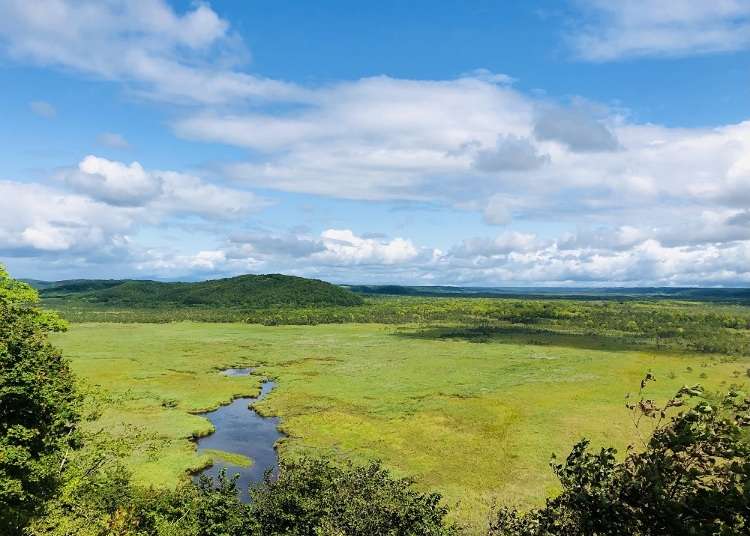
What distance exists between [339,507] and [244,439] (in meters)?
A: 33.4

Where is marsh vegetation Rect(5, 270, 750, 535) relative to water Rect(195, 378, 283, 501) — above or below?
above

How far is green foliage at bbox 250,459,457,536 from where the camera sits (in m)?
26.9

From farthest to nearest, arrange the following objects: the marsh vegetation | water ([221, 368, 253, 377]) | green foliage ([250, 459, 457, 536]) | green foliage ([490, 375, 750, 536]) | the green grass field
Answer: water ([221, 368, 253, 377]) < the green grass field < the marsh vegetation < green foliage ([250, 459, 457, 536]) < green foliage ([490, 375, 750, 536])

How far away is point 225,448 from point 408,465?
20037 millimetres

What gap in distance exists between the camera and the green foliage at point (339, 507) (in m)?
26.9

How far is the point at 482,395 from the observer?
3078 inches

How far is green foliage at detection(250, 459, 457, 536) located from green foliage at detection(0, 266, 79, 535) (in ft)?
37.8

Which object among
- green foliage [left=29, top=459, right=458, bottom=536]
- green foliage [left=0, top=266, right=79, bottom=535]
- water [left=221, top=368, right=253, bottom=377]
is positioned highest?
green foliage [left=0, top=266, right=79, bottom=535]

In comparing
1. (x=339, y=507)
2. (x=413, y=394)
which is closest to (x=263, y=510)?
(x=339, y=507)

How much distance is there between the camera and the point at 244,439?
5881 centimetres

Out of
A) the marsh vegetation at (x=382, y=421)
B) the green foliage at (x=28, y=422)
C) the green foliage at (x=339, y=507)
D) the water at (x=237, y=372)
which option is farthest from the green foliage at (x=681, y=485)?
the water at (x=237, y=372)

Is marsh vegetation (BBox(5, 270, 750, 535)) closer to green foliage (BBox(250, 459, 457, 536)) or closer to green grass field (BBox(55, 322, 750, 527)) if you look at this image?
green foliage (BBox(250, 459, 457, 536))

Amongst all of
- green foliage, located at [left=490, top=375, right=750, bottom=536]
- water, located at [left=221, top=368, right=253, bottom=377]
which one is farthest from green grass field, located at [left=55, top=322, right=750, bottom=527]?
green foliage, located at [left=490, top=375, right=750, bottom=536]

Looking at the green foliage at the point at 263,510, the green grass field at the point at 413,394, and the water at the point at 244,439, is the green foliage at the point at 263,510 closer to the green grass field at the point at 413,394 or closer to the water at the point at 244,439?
the green grass field at the point at 413,394
